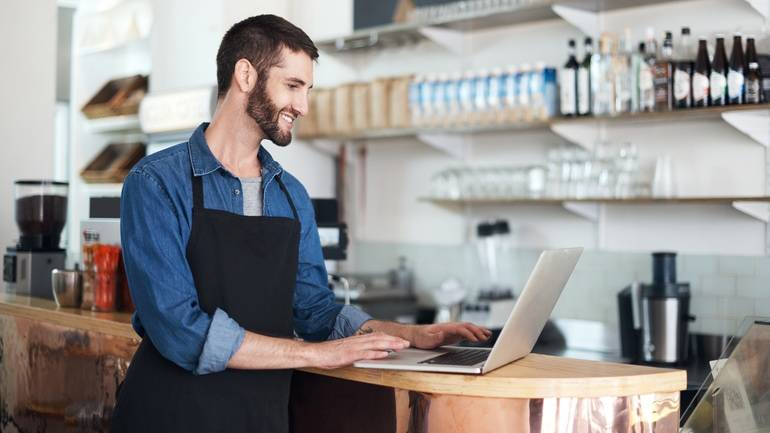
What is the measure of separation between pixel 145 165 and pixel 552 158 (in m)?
2.69

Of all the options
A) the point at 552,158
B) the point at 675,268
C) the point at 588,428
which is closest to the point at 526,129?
the point at 552,158

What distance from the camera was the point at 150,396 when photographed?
2.22 metres

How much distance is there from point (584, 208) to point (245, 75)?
258cm

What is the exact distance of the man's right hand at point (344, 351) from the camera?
2109 mm

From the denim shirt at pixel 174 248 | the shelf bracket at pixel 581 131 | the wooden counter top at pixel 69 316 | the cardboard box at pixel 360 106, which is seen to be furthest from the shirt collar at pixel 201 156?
the cardboard box at pixel 360 106

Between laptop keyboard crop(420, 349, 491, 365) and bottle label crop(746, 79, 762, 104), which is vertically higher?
bottle label crop(746, 79, 762, 104)

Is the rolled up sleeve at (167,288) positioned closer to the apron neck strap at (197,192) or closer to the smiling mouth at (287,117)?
the apron neck strap at (197,192)

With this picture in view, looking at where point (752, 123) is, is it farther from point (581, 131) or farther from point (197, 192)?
point (197, 192)

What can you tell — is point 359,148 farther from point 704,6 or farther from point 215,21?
point 704,6

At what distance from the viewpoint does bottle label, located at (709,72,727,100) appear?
12.9 feet

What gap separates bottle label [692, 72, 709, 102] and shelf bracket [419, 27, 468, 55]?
1475 mm

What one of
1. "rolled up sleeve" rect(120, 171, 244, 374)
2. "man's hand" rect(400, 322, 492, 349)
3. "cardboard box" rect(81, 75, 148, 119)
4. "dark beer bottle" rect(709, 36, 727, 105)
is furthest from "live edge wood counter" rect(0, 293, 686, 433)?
"cardboard box" rect(81, 75, 148, 119)

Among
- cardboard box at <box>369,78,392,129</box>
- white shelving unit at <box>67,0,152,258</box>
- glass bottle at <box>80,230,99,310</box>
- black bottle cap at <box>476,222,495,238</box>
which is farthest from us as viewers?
white shelving unit at <box>67,0,152,258</box>

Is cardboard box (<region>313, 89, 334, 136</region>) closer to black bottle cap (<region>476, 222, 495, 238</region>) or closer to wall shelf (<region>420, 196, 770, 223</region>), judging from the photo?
wall shelf (<region>420, 196, 770, 223</region>)
